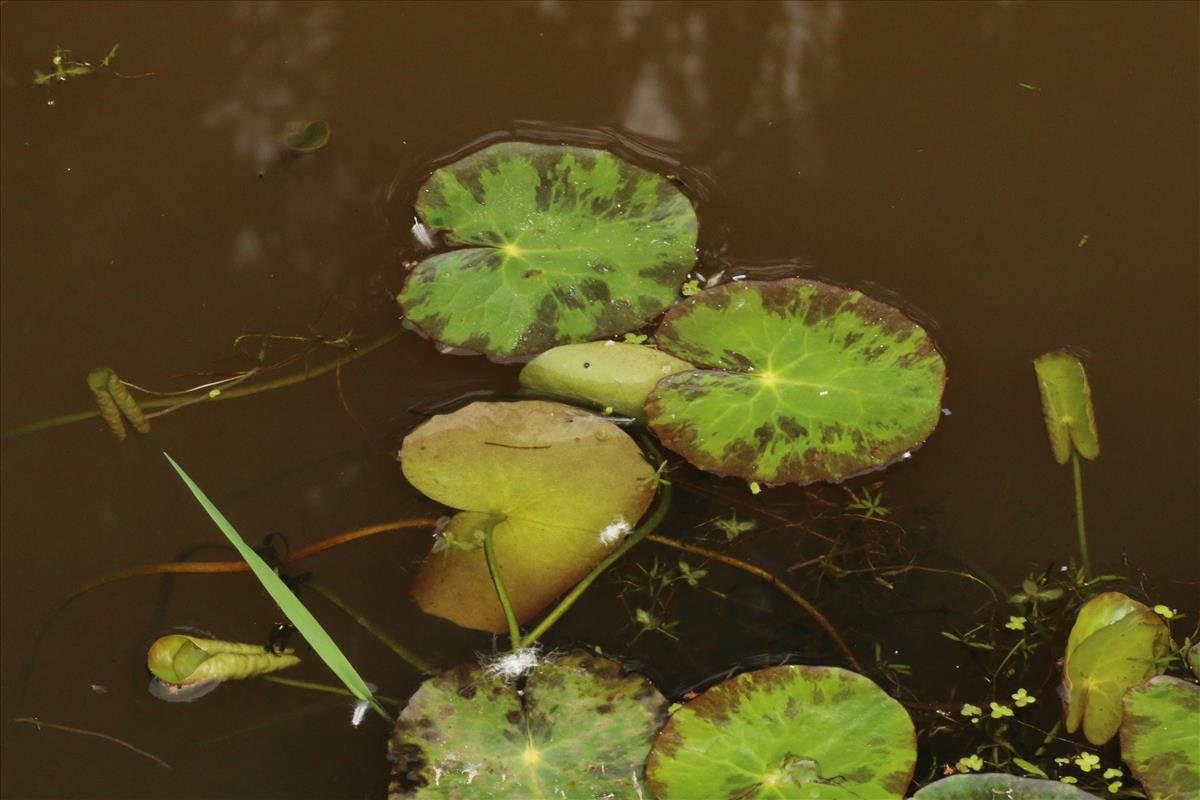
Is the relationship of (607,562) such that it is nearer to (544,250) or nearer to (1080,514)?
(544,250)

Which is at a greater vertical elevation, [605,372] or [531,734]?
[605,372]

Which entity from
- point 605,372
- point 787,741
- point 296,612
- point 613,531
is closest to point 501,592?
point 613,531

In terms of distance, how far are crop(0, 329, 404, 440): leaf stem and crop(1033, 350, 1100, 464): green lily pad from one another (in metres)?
1.41

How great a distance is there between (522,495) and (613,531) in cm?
20

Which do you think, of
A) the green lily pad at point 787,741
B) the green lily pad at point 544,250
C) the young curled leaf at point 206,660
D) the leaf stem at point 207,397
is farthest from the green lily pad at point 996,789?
the leaf stem at point 207,397

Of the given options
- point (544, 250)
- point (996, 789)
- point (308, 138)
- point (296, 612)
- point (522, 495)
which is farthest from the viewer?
point (308, 138)

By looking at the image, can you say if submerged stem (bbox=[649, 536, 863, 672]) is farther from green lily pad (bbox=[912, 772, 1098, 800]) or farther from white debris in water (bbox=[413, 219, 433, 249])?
white debris in water (bbox=[413, 219, 433, 249])

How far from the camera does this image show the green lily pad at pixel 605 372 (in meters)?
2.08

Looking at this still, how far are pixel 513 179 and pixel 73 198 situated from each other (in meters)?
1.06

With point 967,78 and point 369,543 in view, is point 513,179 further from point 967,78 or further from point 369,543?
point 967,78

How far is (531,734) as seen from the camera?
1858 millimetres

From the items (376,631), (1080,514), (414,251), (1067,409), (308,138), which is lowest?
(376,631)

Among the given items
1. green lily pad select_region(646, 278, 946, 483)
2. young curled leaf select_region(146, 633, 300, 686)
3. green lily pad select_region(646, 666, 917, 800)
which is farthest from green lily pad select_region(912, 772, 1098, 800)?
young curled leaf select_region(146, 633, 300, 686)

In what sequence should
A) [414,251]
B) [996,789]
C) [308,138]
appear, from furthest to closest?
[308,138]
[414,251]
[996,789]
